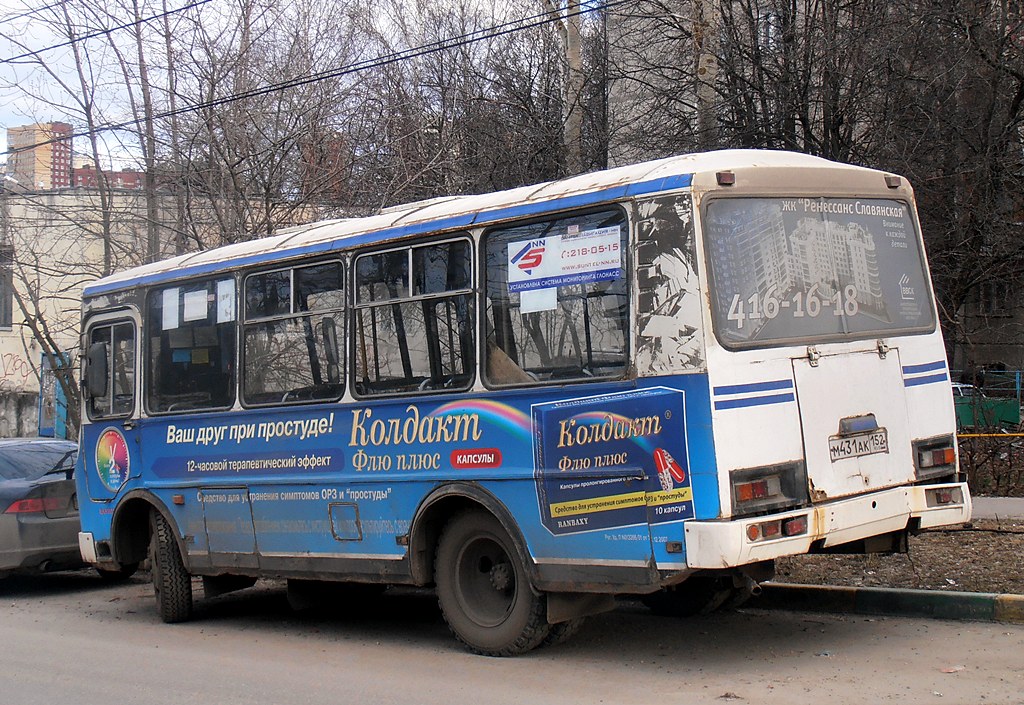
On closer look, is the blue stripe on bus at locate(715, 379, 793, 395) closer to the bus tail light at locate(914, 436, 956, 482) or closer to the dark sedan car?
the bus tail light at locate(914, 436, 956, 482)

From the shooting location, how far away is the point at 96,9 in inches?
676

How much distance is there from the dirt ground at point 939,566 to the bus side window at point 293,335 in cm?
386

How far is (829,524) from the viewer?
663 centimetres

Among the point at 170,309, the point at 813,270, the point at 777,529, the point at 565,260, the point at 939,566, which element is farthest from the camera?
the point at 170,309

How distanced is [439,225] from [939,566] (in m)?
4.68

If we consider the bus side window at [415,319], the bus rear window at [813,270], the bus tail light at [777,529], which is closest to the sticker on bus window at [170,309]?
the bus side window at [415,319]

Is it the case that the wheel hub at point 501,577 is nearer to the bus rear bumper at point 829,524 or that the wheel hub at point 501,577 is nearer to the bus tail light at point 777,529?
the bus rear bumper at point 829,524

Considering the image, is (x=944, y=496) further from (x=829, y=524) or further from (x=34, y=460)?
(x=34, y=460)

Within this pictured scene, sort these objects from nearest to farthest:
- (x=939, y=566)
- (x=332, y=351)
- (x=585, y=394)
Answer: (x=585, y=394), (x=332, y=351), (x=939, y=566)

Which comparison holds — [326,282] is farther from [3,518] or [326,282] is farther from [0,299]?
[0,299]

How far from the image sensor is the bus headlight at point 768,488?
631 centimetres

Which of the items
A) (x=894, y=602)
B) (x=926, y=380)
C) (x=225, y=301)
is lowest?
(x=894, y=602)

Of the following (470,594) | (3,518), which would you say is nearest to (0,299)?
(3,518)

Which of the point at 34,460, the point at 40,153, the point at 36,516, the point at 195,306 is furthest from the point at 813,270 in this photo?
the point at 40,153
